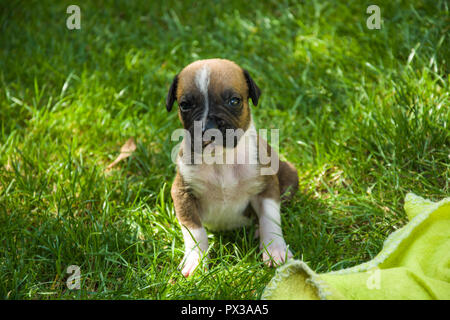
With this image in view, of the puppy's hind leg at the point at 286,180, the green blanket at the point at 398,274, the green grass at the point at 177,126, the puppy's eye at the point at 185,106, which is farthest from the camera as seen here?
the puppy's hind leg at the point at 286,180

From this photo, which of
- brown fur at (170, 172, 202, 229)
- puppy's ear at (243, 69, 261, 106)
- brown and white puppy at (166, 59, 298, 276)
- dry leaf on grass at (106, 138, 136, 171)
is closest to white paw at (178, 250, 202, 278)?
brown and white puppy at (166, 59, 298, 276)

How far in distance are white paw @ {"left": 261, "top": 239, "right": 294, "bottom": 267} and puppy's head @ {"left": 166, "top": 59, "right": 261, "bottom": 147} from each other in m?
0.84

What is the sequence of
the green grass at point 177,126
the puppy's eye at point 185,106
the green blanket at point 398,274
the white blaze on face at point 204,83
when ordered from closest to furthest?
1. the green blanket at point 398,274
2. the white blaze on face at point 204,83
3. the puppy's eye at point 185,106
4. the green grass at point 177,126

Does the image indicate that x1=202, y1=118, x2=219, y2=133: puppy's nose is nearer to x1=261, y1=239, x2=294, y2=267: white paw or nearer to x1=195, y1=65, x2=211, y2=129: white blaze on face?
x1=195, y1=65, x2=211, y2=129: white blaze on face

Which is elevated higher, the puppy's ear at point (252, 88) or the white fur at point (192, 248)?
the puppy's ear at point (252, 88)

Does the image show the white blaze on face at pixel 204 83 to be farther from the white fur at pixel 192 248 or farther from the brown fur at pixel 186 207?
the white fur at pixel 192 248

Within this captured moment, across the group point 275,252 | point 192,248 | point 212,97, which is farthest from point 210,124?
point 275,252

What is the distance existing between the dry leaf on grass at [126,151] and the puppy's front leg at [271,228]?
1.67 metres

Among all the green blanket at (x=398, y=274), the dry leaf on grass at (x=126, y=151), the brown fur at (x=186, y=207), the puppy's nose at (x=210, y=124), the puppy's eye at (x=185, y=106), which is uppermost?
the puppy's eye at (x=185, y=106)

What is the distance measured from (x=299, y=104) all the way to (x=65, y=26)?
150 inches

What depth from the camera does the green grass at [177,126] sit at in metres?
3.75

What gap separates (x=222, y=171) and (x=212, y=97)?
26.3 inches

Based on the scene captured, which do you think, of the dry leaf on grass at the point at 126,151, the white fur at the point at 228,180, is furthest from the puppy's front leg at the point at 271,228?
the dry leaf on grass at the point at 126,151

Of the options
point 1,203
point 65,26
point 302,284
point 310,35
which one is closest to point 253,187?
point 302,284
